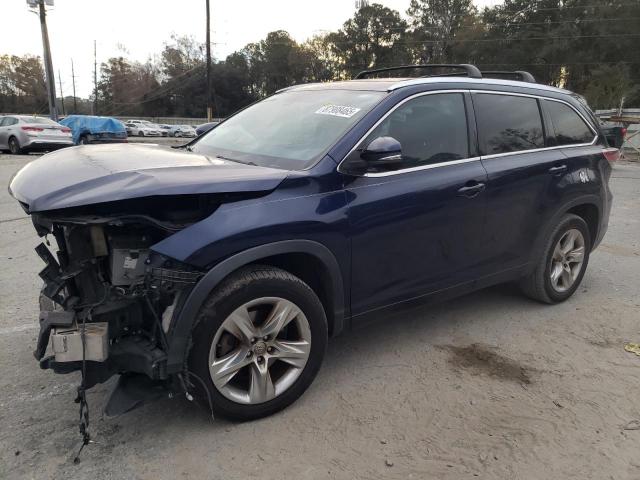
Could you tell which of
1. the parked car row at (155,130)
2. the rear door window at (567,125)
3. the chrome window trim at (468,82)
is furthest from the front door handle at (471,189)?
the parked car row at (155,130)

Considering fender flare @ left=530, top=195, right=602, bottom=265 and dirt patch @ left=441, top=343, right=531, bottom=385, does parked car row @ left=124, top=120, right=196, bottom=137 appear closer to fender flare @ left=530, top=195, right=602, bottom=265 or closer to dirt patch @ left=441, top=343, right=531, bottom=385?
fender flare @ left=530, top=195, right=602, bottom=265

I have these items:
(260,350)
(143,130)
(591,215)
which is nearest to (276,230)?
(260,350)

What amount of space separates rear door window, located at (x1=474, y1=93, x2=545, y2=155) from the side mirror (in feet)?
3.69

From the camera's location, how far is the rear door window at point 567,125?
14.2ft

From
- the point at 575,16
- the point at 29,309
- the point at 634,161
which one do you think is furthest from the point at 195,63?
the point at 29,309

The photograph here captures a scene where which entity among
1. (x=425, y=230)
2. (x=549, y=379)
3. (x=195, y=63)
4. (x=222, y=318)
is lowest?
(x=549, y=379)

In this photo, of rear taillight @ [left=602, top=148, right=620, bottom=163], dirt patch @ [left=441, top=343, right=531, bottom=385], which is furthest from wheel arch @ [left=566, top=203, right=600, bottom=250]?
dirt patch @ [left=441, top=343, right=531, bottom=385]

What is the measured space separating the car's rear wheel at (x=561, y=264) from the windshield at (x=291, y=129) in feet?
7.01

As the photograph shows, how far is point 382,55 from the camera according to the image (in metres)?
67.8

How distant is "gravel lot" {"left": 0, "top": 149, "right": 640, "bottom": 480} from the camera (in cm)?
245

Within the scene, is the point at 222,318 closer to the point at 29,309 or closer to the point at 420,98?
the point at 420,98

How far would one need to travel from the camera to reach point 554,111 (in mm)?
4344

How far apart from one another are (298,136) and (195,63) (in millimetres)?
77787

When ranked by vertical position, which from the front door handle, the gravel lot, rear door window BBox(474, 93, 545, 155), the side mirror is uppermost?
rear door window BBox(474, 93, 545, 155)
